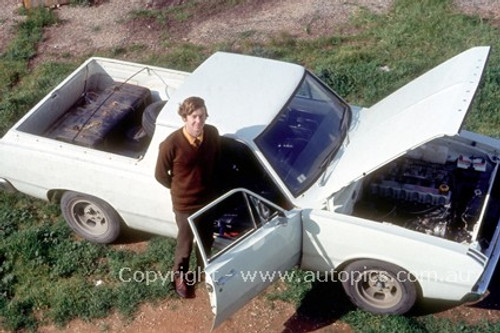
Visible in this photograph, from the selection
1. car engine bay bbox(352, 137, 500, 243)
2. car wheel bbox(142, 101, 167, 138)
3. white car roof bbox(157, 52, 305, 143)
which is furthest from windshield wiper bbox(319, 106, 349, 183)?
car wheel bbox(142, 101, 167, 138)

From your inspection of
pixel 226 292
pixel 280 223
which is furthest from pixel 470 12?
pixel 226 292

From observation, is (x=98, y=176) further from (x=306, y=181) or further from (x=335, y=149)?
(x=335, y=149)

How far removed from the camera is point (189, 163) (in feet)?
18.2

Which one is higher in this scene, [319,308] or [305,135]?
[305,135]

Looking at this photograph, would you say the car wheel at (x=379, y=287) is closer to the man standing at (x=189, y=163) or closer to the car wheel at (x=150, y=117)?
the man standing at (x=189, y=163)

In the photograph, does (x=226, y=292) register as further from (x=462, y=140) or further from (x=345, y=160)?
(x=462, y=140)

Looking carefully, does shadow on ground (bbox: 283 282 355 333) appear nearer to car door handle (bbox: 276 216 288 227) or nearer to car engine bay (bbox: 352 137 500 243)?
car engine bay (bbox: 352 137 500 243)

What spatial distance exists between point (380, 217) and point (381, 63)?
3.97m

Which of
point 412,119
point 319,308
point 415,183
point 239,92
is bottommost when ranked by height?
point 319,308

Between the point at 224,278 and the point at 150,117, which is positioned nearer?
the point at 224,278

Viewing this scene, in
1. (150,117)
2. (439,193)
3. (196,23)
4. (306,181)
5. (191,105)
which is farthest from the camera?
(196,23)

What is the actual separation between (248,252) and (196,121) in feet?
3.66

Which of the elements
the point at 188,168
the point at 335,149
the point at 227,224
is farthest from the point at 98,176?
the point at 335,149

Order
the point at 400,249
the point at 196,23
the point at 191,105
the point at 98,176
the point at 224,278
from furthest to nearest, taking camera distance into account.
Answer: the point at 196,23, the point at 98,176, the point at 400,249, the point at 191,105, the point at 224,278
